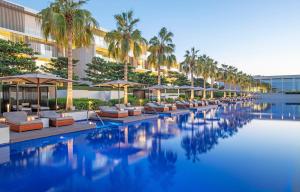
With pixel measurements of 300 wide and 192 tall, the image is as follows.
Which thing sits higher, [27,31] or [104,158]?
[27,31]

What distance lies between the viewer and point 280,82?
101 m

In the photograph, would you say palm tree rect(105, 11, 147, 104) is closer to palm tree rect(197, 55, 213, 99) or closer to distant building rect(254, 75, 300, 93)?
palm tree rect(197, 55, 213, 99)

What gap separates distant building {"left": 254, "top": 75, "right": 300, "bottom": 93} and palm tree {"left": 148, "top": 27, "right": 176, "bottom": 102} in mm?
80734

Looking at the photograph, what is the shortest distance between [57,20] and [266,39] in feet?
130

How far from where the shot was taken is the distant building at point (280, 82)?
9503 cm

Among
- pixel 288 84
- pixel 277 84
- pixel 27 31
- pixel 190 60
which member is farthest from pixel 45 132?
pixel 277 84

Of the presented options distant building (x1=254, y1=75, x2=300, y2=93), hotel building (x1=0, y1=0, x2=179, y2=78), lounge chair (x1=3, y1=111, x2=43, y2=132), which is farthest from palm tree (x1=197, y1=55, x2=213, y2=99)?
distant building (x1=254, y1=75, x2=300, y2=93)

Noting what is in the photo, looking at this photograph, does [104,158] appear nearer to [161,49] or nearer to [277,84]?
[161,49]

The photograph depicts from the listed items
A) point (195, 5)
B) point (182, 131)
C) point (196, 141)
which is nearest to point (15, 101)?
point (182, 131)

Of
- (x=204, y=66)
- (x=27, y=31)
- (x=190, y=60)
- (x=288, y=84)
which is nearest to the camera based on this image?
(x=27, y=31)

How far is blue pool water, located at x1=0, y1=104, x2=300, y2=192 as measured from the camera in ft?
18.2

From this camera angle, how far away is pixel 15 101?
62.4ft

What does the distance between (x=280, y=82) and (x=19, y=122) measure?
358ft

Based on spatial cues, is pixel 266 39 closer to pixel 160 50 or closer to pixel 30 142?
pixel 160 50
